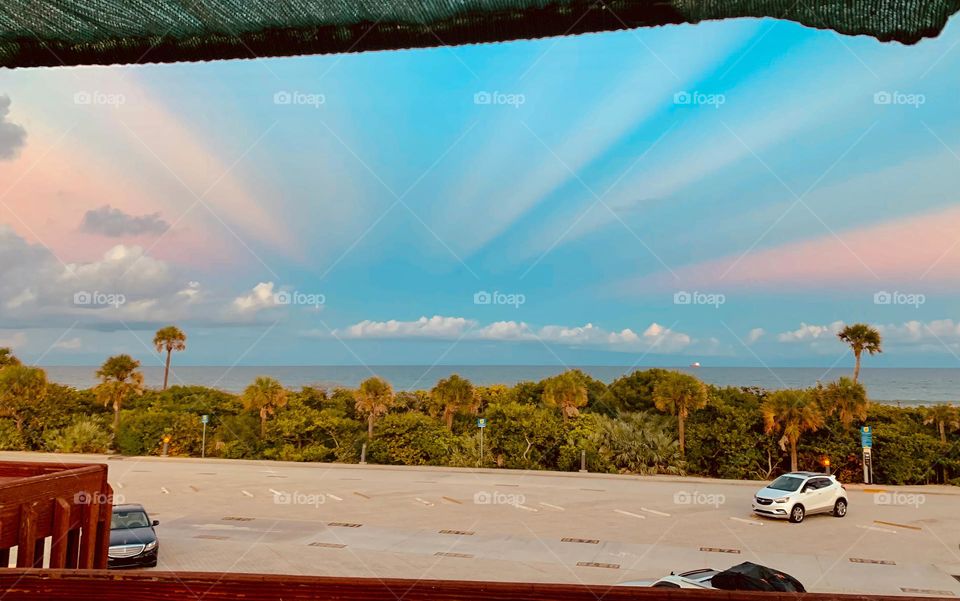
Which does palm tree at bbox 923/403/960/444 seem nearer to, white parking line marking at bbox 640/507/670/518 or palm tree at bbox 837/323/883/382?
palm tree at bbox 837/323/883/382

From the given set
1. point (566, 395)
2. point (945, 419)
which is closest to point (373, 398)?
point (566, 395)

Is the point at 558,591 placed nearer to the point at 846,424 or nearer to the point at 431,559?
the point at 431,559

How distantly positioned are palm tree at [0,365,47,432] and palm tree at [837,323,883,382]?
37896 mm

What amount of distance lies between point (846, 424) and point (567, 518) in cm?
1378

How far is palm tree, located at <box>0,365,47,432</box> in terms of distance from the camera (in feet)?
88.3

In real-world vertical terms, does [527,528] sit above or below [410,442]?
below

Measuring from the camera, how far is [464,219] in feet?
158

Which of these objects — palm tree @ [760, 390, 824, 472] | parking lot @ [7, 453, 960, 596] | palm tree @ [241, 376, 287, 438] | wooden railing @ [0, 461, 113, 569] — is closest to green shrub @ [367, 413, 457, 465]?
parking lot @ [7, 453, 960, 596]

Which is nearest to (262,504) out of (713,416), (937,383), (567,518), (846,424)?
(567,518)

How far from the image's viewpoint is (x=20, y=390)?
27047 mm

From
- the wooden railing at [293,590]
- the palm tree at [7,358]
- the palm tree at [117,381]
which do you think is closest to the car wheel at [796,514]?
the wooden railing at [293,590]

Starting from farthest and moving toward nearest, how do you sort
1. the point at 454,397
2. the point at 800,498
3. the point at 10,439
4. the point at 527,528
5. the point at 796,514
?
1. the point at 10,439
2. the point at 454,397
3. the point at 800,498
4. the point at 796,514
5. the point at 527,528

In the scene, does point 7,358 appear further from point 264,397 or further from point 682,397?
point 682,397

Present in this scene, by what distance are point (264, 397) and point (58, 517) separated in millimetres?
24502
